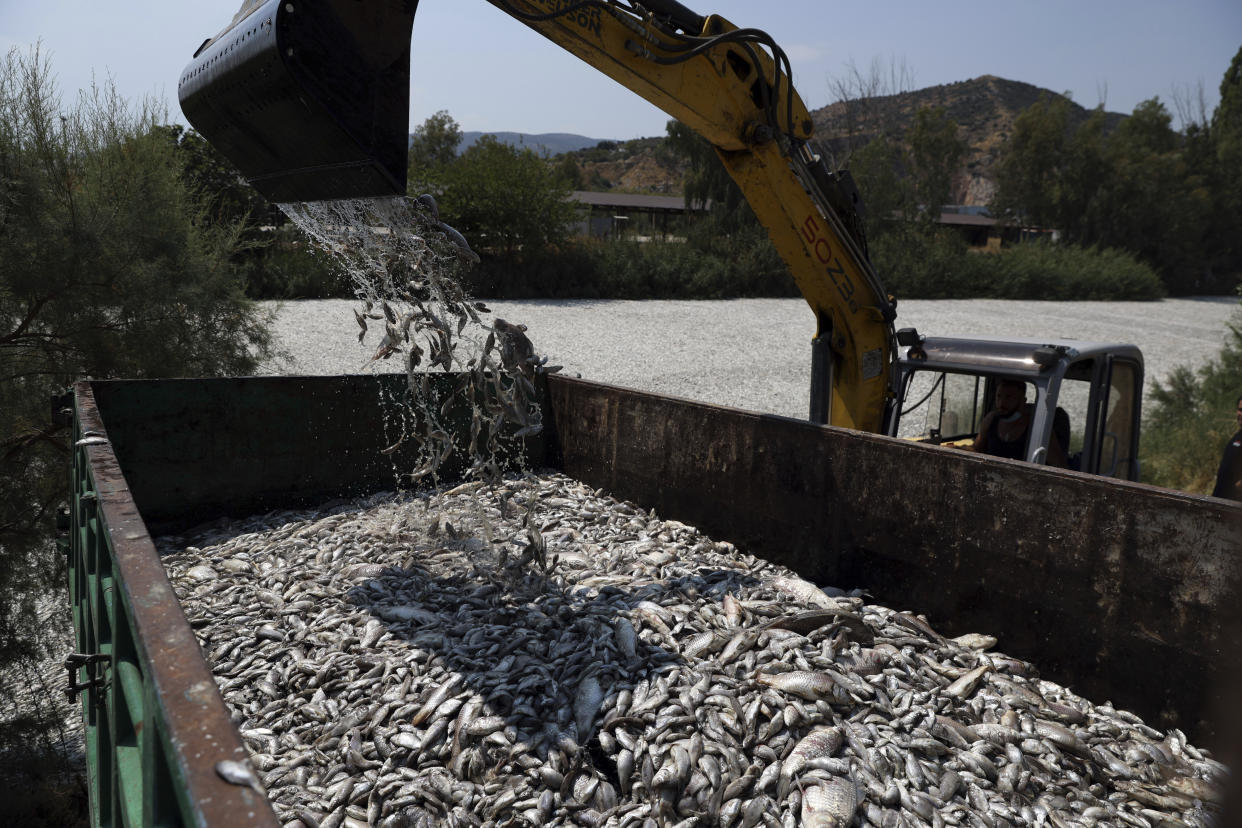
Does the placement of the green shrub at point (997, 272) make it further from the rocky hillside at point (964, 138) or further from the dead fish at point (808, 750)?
the rocky hillside at point (964, 138)

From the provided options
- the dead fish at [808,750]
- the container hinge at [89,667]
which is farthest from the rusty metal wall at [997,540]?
the container hinge at [89,667]

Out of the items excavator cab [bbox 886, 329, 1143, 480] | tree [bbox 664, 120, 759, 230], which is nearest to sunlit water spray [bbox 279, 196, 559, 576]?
excavator cab [bbox 886, 329, 1143, 480]

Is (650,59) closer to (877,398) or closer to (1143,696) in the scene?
(877,398)

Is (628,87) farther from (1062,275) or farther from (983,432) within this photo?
(1062,275)

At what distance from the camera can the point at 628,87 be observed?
3.74 metres

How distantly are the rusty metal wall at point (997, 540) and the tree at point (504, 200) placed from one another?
16174 millimetres

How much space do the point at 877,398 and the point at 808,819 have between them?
9.00 feet

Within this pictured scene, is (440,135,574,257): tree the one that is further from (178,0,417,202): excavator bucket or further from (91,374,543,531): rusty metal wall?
(178,0,417,202): excavator bucket

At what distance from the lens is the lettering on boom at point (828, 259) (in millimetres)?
4211

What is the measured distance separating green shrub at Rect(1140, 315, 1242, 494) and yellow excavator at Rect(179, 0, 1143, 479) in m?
4.01

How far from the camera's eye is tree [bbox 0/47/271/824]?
6.00 meters

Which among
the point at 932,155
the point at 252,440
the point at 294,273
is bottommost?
the point at 252,440

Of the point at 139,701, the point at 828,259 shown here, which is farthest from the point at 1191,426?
the point at 139,701

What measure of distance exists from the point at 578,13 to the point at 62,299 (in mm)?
5160
